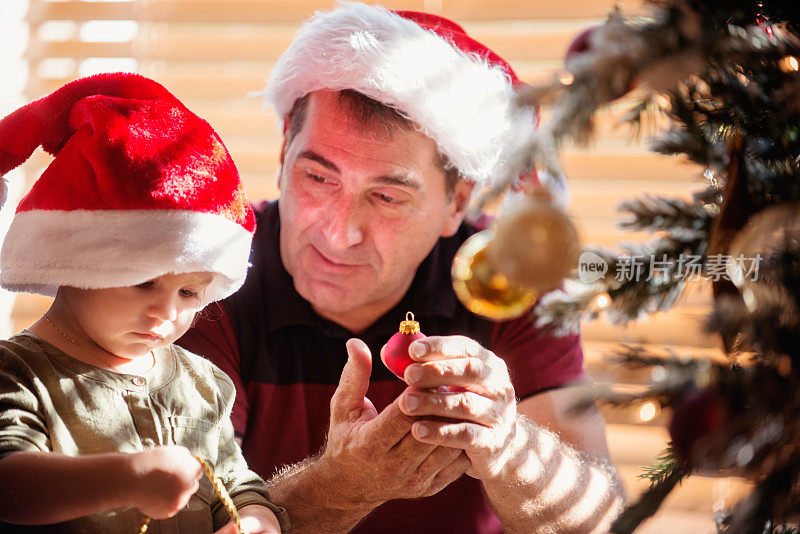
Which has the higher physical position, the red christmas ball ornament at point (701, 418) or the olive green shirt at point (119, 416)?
the red christmas ball ornament at point (701, 418)

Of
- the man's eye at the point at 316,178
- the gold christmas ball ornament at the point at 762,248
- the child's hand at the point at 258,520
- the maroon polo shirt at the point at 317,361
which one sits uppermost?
the gold christmas ball ornament at the point at 762,248

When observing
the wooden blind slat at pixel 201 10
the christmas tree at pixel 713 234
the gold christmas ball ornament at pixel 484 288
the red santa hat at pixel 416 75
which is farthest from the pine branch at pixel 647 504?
the wooden blind slat at pixel 201 10

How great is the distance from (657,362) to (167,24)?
1.91 meters

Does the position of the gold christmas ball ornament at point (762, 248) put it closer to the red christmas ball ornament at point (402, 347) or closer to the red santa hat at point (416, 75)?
the red christmas ball ornament at point (402, 347)

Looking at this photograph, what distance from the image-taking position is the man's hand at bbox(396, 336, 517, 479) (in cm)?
95

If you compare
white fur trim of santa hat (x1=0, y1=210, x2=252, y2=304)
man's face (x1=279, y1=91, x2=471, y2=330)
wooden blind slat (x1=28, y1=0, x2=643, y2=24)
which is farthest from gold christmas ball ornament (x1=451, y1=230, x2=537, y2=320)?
wooden blind slat (x1=28, y1=0, x2=643, y2=24)

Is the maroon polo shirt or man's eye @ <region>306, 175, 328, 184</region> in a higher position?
man's eye @ <region>306, 175, 328, 184</region>

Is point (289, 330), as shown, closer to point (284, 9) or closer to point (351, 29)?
point (351, 29)

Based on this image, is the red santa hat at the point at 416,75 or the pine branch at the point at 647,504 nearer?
the pine branch at the point at 647,504

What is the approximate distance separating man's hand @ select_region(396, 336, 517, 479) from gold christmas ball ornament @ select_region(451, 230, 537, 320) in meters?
0.07

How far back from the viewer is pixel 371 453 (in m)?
1.02

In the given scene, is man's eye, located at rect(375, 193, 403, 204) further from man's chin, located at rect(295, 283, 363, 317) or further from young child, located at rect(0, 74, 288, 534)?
young child, located at rect(0, 74, 288, 534)

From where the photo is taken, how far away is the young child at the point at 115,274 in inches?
28.7

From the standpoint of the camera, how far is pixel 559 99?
0.55m
